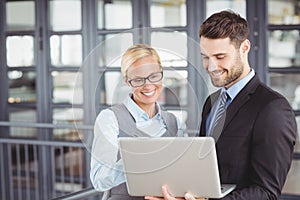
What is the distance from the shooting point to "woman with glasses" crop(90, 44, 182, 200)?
1.60 m

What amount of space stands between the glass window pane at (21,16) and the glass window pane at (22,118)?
0.79 m

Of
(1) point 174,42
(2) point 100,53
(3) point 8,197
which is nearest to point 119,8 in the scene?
(3) point 8,197

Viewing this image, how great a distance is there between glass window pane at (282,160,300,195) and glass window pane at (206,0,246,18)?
1.30 meters

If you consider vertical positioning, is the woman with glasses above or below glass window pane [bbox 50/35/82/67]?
below

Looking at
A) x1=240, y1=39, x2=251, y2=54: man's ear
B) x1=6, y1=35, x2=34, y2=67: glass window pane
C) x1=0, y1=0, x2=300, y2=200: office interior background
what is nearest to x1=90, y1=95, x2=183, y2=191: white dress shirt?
x1=240, y1=39, x2=251, y2=54: man's ear

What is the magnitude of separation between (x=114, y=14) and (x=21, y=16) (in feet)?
3.15

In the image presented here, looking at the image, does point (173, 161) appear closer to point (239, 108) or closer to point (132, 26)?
point (239, 108)

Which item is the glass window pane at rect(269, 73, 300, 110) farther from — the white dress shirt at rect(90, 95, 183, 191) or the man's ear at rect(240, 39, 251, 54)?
the white dress shirt at rect(90, 95, 183, 191)

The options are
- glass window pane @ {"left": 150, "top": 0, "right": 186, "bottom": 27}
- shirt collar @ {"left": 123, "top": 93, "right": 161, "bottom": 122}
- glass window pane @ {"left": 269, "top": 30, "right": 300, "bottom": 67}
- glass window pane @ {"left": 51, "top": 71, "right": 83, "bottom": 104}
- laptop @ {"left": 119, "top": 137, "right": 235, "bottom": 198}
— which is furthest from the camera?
glass window pane @ {"left": 269, "top": 30, "right": 300, "bottom": 67}

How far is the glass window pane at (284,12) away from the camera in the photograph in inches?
188

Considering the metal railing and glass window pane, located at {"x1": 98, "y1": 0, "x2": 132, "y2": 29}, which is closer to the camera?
glass window pane, located at {"x1": 98, "y1": 0, "x2": 132, "y2": 29}

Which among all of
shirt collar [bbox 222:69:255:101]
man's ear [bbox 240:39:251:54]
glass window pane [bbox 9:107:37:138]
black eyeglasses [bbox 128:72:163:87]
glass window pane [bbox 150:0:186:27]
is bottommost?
glass window pane [bbox 9:107:37:138]

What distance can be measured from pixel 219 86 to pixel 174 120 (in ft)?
0.64

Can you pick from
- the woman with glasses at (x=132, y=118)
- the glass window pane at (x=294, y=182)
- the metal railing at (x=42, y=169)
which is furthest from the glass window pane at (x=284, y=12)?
the woman with glasses at (x=132, y=118)
